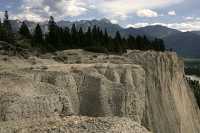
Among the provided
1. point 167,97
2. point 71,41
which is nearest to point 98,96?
point 167,97

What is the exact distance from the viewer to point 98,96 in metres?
33.5

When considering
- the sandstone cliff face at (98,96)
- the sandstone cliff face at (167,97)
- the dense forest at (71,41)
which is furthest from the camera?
the dense forest at (71,41)

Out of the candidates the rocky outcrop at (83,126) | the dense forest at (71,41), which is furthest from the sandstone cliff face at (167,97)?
the rocky outcrop at (83,126)

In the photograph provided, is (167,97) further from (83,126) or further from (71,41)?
(83,126)

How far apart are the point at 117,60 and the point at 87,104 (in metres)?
16.7

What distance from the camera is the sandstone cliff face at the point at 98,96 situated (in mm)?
16859

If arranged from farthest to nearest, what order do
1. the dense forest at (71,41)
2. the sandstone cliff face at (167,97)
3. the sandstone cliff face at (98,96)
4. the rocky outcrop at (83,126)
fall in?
the dense forest at (71,41) → the sandstone cliff face at (167,97) → the sandstone cliff face at (98,96) → the rocky outcrop at (83,126)

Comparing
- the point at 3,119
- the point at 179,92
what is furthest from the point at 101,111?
the point at 179,92

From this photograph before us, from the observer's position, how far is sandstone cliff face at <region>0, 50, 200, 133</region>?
16859 millimetres

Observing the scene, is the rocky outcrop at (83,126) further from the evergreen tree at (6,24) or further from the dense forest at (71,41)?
the evergreen tree at (6,24)

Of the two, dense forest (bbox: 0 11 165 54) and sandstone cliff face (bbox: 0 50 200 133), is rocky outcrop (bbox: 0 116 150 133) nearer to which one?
sandstone cliff face (bbox: 0 50 200 133)

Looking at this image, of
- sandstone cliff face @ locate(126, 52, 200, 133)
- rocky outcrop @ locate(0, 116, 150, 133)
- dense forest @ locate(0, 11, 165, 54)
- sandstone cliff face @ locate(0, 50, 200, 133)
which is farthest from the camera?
dense forest @ locate(0, 11, 165, 54)

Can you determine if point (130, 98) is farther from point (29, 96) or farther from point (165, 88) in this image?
point (165, 88)

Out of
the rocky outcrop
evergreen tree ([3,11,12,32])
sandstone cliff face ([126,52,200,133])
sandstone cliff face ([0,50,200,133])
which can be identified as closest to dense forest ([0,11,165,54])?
evergreen tree ([3,11,12,32])
